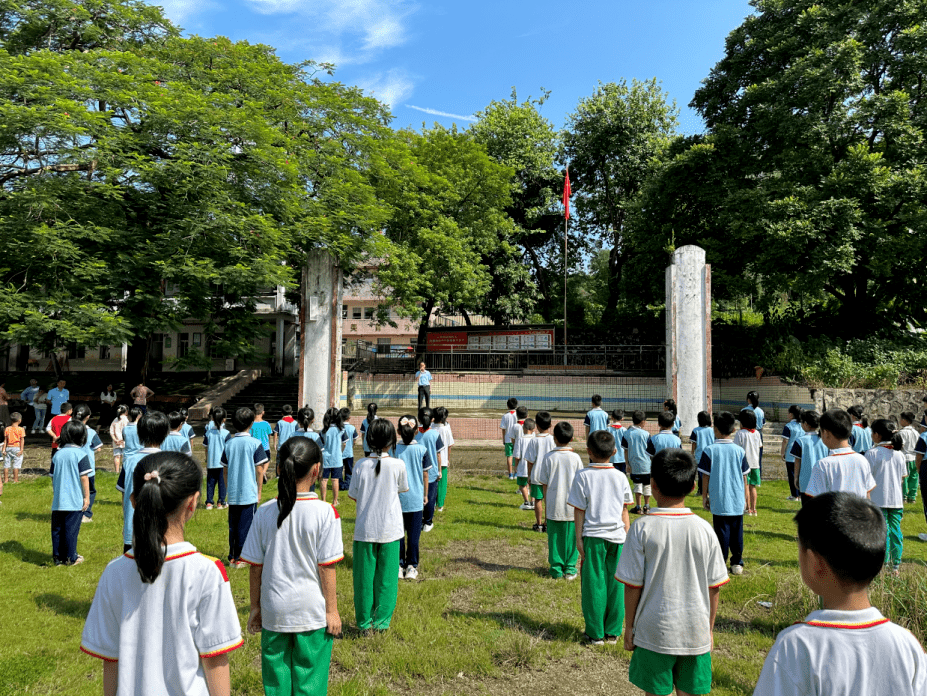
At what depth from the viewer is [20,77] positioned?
15750 mm

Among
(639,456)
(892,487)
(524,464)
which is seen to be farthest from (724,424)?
(524,464)

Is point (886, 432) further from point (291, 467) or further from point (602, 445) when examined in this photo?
point (291, 467)

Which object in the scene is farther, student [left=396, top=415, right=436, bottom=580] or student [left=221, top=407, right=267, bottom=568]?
student [left=221, top=407, right=267, bottom=568]

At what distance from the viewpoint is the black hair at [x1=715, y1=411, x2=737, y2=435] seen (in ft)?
21.0

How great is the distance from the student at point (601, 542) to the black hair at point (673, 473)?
1.61 m

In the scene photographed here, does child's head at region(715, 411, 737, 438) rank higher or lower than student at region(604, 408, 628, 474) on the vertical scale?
higher

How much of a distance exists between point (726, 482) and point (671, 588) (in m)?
3.53

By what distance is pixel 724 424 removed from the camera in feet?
21.2

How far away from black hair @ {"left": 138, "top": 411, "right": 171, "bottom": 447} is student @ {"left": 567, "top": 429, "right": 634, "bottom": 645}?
3950 millimetres

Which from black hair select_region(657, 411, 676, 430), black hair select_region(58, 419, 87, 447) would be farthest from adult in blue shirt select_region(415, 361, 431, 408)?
black hair select_region(58, 419, 87, 447)

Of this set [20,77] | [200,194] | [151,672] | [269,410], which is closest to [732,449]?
[151,672]

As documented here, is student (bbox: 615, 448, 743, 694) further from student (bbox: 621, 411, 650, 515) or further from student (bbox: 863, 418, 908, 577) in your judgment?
student (bbox: 621, 411, 650, 515)

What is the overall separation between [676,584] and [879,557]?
5.08 ft

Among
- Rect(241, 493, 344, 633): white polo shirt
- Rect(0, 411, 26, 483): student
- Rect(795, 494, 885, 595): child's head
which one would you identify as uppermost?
Rect(795, 494, 885, 595): child's head
